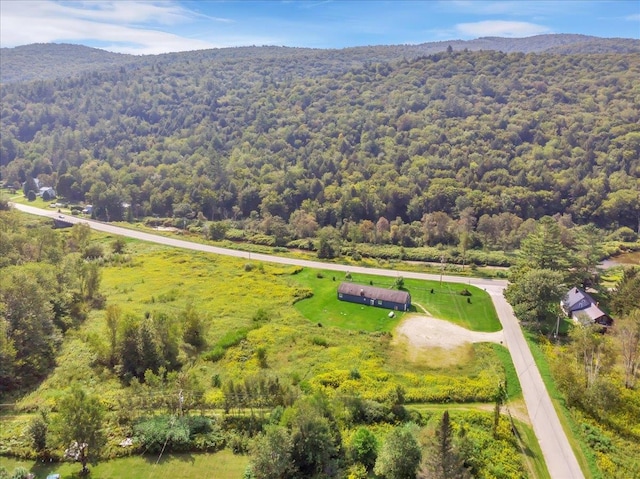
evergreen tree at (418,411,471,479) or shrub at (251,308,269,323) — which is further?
shrub at (251,308,269,323)

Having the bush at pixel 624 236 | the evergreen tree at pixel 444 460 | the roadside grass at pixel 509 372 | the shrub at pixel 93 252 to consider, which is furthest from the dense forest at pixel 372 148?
the evergreen tree at pixel 444 460

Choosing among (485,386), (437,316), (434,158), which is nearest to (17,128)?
(434,158)

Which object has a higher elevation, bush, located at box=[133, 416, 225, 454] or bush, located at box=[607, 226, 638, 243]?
bush, located at box=[607, 226, 638, 243]

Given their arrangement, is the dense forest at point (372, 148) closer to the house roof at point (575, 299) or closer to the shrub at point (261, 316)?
the house roof at point (575, 299)

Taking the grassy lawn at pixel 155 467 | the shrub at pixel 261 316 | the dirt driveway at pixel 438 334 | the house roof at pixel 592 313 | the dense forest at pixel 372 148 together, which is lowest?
the shrub at pixel 261 316

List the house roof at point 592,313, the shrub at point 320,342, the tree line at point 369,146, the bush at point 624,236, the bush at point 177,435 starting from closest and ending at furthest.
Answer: the bush at point 177,435 < the shrub at point 320,342 < the house roof at point 592,313 < the bush at point 624,236 < the tree line at point 369,146

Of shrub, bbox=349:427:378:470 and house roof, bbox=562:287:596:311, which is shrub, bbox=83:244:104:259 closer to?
shrub, bbox=349:427:378:470

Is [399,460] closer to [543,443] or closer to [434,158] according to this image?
[543,443]

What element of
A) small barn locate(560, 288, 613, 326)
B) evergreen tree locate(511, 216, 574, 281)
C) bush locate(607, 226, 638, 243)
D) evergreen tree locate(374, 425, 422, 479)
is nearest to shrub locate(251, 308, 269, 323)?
evergreen tree locate(374, 425, 422, 479)
